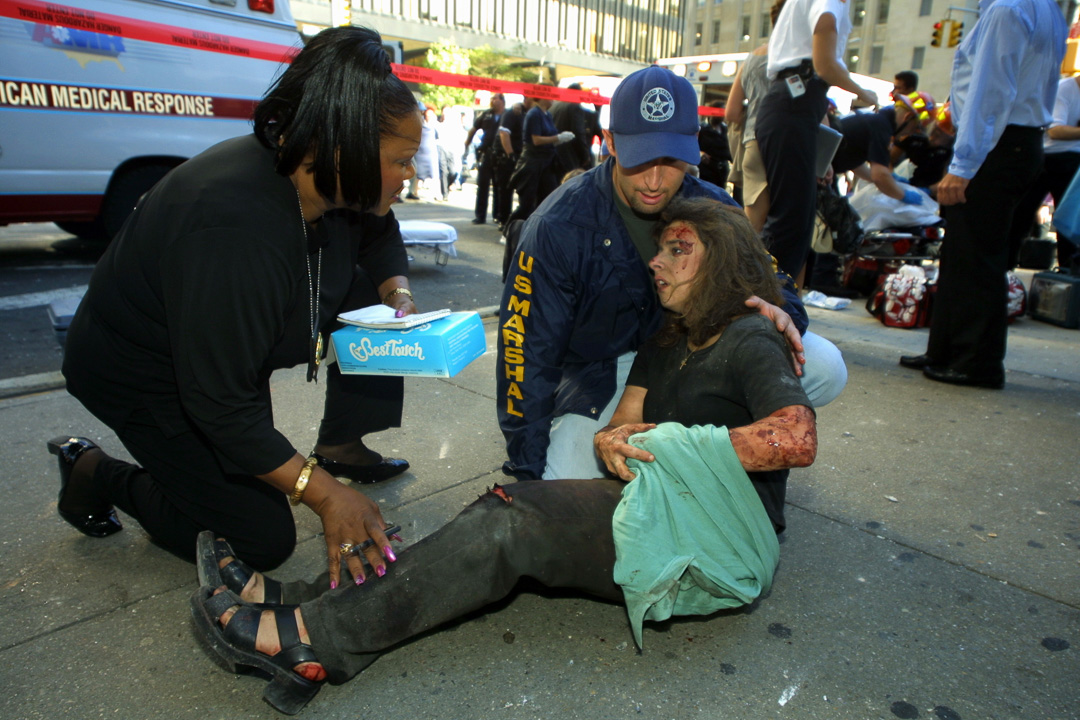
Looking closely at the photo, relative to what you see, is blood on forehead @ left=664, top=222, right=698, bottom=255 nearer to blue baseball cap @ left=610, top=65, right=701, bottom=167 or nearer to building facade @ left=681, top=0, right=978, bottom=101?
blue baseball cap @ left=610, top=65, right=701, bottom=167

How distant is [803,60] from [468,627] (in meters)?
3.68

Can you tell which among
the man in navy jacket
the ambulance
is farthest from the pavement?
the ambulance

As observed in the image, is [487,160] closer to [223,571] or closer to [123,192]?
[123,192]

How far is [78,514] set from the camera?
236cm

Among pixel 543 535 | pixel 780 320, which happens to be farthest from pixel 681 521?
pixel 780 320

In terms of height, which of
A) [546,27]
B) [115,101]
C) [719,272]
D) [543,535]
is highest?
[546,27]

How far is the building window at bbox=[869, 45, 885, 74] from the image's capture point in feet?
175

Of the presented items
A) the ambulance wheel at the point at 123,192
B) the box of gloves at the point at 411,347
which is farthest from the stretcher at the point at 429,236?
the box of gloves at the point at 411,347

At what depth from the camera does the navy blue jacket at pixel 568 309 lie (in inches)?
93.8

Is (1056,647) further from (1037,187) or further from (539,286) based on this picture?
(1037,187)

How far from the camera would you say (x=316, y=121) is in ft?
5.77

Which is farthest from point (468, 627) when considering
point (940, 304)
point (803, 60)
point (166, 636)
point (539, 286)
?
point (803, 60)

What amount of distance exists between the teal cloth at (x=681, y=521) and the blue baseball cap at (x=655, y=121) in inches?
36.5

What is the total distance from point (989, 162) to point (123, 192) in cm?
601
